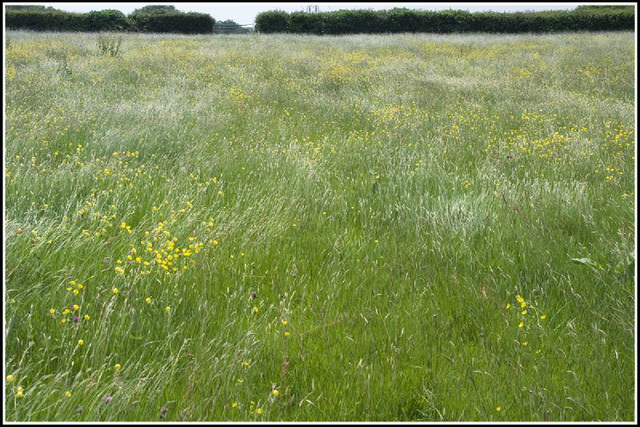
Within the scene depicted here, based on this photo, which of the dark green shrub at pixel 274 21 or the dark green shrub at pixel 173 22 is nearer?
the dark green shrub at pixel 173 22

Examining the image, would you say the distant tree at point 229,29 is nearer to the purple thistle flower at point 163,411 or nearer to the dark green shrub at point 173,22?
the dark green shrub at point 173,22

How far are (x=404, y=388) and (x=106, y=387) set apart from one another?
131cm

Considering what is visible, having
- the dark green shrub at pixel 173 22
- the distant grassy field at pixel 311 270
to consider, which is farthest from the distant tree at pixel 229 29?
the distant grassy field at pixel 311 270

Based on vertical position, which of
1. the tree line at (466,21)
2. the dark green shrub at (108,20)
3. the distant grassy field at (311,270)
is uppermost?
the dark green shrub at (108,20)

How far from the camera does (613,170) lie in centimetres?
547

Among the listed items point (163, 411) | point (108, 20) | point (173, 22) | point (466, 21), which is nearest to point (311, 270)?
point (163, 411)

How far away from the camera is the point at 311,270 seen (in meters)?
3.55

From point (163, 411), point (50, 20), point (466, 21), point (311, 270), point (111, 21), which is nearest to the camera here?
point (163, 411)

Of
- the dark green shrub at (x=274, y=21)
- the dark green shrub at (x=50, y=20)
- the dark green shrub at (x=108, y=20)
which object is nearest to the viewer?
the dark green shrub at (x=108, y=20)

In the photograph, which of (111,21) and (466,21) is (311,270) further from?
(466,21)

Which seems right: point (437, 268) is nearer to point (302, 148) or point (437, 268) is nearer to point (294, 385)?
point (294, 385)

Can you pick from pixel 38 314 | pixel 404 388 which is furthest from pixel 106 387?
pixel 404 388

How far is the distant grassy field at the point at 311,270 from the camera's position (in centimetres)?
230

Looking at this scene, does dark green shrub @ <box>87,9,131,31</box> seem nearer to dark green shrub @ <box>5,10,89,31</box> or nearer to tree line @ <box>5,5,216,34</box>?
tree line @ <box>5,5,216,34</box>
